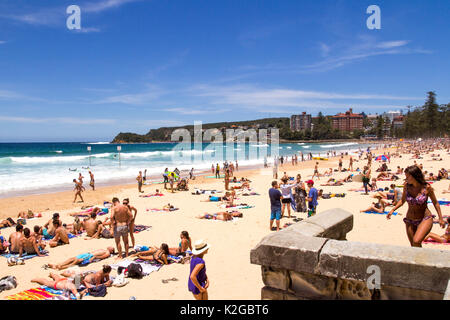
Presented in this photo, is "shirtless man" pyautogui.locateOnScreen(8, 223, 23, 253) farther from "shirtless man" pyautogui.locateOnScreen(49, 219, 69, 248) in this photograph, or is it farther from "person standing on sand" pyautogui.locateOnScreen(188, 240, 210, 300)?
"person standing on sand" pyautogui.locateOnScreen(188, 240, 210, 300)

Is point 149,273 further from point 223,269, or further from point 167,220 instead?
point 167,220

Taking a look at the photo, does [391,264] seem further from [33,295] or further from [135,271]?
[33,295]

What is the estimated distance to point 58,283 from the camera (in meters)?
6.05

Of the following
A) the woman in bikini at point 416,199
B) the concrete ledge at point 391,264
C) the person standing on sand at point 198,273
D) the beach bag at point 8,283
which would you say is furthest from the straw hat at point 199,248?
the beach bag at point 8,283

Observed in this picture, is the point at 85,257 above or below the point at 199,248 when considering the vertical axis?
below

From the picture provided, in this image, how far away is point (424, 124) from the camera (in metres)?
89.4

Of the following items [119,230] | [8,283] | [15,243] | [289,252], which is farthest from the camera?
[15,243]

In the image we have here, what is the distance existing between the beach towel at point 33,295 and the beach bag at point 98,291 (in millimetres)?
661

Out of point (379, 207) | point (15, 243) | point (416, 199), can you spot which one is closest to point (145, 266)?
point (15, 243)

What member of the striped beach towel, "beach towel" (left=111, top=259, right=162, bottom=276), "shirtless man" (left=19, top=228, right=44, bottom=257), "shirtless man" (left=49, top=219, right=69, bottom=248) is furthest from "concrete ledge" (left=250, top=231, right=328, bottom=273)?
"shirtless man" (left=49, top=219, right=69, bottom=248)

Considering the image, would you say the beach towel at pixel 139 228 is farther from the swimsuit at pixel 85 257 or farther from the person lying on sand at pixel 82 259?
the swimsuit at pixel 85 257

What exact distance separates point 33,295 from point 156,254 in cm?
248

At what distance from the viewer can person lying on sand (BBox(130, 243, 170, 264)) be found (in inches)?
280
